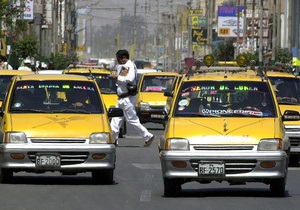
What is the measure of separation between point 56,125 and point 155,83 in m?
18.8

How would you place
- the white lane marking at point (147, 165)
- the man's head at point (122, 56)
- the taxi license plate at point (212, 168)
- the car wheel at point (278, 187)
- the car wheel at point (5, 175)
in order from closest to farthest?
the taxi license plate at point (212, 168), the car wheel at point (278, 187), the car wheel at point (5, 175), the white lane marking at point (147, 165), the man's head at point (122, 56)

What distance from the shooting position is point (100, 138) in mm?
15812

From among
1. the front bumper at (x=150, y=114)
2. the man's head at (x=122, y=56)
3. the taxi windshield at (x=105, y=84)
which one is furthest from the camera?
the front bumper at (x=150, y=114)

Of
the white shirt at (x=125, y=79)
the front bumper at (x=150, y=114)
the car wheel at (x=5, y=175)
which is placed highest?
the white shirt at (x=125, y=79)

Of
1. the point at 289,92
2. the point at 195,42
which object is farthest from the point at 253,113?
the point at 195,42

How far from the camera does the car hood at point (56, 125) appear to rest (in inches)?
616

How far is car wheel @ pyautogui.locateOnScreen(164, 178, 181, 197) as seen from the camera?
14.4 m

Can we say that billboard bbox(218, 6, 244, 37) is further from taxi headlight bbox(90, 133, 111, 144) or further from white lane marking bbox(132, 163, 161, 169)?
taxi headlight bbox(90, 133, 111, 144)

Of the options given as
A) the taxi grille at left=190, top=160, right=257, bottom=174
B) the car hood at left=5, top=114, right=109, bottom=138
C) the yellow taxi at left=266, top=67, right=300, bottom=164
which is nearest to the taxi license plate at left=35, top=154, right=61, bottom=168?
the car hood at left=5, top=114, right=109, bottom=138

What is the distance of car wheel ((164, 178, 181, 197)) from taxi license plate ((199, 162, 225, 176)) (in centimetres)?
53

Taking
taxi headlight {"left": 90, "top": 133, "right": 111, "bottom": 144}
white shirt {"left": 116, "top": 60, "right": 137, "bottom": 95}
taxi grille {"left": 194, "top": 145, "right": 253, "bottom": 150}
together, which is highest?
white shirt {"left": 116, "top": 60, "right": 137, "bottom": 95}

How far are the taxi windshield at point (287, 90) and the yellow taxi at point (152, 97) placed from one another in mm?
8687

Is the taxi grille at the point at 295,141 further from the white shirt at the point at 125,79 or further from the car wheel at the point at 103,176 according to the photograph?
the white shirt at the point at 125,79

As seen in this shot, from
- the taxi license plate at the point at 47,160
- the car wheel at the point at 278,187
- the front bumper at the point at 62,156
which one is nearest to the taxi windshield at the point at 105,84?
the front bumper at the point at 62,156
